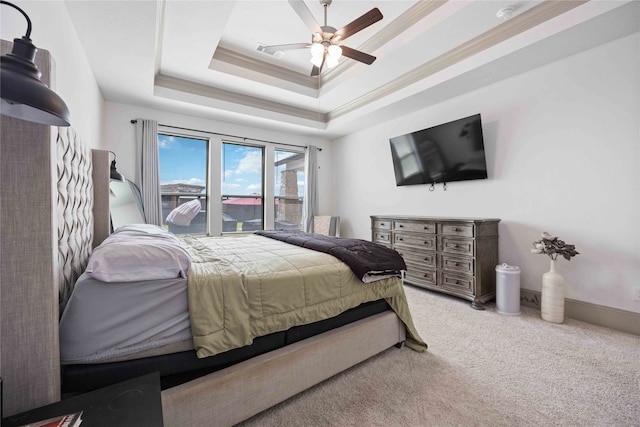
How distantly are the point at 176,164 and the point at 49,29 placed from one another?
289cm

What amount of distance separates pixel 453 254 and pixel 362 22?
2.70 metres

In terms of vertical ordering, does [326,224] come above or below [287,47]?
below

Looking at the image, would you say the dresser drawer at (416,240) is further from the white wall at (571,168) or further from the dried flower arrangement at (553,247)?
the dried flower arrangement at (553,247)

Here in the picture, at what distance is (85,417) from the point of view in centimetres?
78

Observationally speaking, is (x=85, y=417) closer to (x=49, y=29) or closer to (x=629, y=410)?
(x=49, y=29)

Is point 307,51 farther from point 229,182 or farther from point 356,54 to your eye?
point 229,182

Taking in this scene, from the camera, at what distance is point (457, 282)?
3193 millimetres

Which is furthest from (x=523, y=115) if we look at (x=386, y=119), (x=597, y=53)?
(x=386, y=119)

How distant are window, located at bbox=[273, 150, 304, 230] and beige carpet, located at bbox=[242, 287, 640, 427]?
147 inches

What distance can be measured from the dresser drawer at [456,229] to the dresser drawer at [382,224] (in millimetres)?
831

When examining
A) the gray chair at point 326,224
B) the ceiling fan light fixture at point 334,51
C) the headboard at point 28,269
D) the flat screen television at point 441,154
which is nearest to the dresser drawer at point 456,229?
the flat screen television at point 441,154

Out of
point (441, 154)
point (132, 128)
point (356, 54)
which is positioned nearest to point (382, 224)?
point (441, 154)

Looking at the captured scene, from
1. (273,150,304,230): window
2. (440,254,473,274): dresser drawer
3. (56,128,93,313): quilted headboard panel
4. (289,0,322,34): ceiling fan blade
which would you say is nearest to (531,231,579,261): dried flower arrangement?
(440,254,473,274): dresser drawer

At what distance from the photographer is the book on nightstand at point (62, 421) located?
73 centimetres
